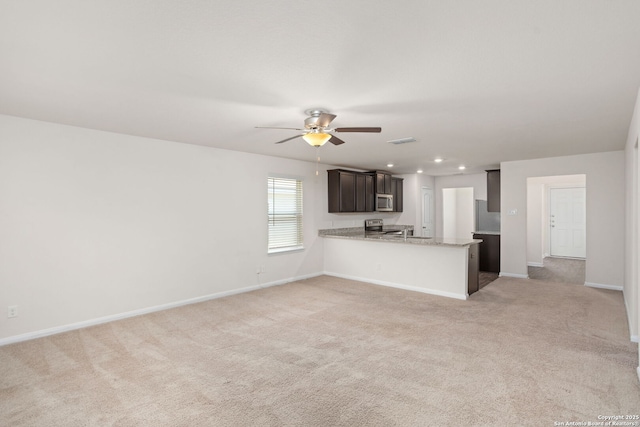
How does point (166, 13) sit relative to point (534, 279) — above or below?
above

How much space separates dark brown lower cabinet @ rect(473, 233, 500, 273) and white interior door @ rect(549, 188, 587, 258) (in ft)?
10.8

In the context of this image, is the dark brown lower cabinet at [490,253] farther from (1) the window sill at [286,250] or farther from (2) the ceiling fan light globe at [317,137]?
(2) the ceiling fan light globe at [317,137]

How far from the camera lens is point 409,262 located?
18.7ft

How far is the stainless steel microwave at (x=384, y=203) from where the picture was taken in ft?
26.0

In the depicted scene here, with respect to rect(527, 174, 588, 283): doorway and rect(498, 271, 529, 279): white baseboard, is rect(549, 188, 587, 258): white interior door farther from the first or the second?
rect(498, 271, 529, 279): white baseboard

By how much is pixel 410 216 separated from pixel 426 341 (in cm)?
619

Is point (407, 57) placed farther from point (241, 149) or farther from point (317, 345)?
point (241, 149)

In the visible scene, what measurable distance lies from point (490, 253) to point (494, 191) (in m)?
1.37

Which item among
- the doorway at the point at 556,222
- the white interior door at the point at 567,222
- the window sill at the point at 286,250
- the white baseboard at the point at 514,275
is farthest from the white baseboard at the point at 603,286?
the window sill at the point at 286,250

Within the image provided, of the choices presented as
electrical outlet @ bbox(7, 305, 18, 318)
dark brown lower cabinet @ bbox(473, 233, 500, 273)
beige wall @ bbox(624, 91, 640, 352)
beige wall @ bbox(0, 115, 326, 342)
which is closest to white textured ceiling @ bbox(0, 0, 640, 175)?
beige wall @ bbox(624, 91, 640, 352)

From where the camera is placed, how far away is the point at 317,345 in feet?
11.0

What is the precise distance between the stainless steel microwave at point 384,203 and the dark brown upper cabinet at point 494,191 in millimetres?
2228

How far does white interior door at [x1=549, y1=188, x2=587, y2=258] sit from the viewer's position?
28.5 ft

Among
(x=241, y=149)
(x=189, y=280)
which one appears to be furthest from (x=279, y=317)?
(x=241, y=149)
